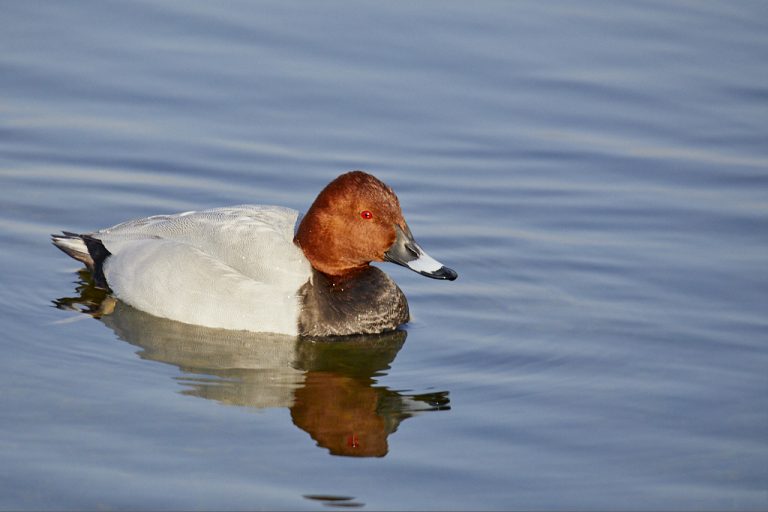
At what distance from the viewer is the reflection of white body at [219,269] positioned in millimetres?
8492

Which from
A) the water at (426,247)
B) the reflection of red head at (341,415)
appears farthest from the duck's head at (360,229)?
the reflection of red head at (341,415)

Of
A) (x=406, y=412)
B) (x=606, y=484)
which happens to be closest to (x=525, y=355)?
(x=406, y=412)

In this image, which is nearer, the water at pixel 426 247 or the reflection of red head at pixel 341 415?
the water at pixel 426 247

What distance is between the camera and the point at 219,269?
8570 millimetres

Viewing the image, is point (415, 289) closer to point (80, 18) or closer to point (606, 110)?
point (606, 110)

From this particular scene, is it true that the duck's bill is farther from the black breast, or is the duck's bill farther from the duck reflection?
the duck reflection

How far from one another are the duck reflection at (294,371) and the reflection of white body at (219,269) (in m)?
0.10

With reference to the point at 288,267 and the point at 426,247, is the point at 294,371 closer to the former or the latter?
the point at 288,267

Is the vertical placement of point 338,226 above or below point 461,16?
below

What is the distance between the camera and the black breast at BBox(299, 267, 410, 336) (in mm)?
8539

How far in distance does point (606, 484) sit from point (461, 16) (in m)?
8.39

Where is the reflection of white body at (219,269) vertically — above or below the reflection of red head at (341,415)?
above

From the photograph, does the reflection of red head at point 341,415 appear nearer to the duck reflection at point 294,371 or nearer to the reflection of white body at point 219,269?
the duck reflection at point 294,371

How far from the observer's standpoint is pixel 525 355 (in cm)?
813
